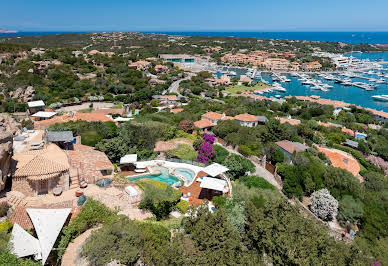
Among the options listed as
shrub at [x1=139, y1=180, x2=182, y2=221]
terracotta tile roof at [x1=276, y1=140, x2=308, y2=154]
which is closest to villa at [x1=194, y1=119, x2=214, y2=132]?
terracotta tile roof at [x1=276, y1=140, x2=308, y2=154]

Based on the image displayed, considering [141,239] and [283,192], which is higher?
[141,239]

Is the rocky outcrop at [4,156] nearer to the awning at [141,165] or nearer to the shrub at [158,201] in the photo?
the shrub at [158,201]

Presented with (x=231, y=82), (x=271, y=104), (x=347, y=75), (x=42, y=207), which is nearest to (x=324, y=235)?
(x=42, y=207)

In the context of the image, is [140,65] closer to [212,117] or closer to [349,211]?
[212,117]

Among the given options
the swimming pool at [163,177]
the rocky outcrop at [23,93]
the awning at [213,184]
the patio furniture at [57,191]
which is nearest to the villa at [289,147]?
the awning at [213,184]

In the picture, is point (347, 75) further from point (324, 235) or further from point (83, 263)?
point (83, 263)

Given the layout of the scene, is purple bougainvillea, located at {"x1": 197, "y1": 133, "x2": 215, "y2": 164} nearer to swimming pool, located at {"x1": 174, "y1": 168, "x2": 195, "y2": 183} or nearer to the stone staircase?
swimming pool, located at {"x1": 174, "y1": 168, "x2": 195, "y2": 183}

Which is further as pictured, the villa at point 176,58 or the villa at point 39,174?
the villa at point 176,58
